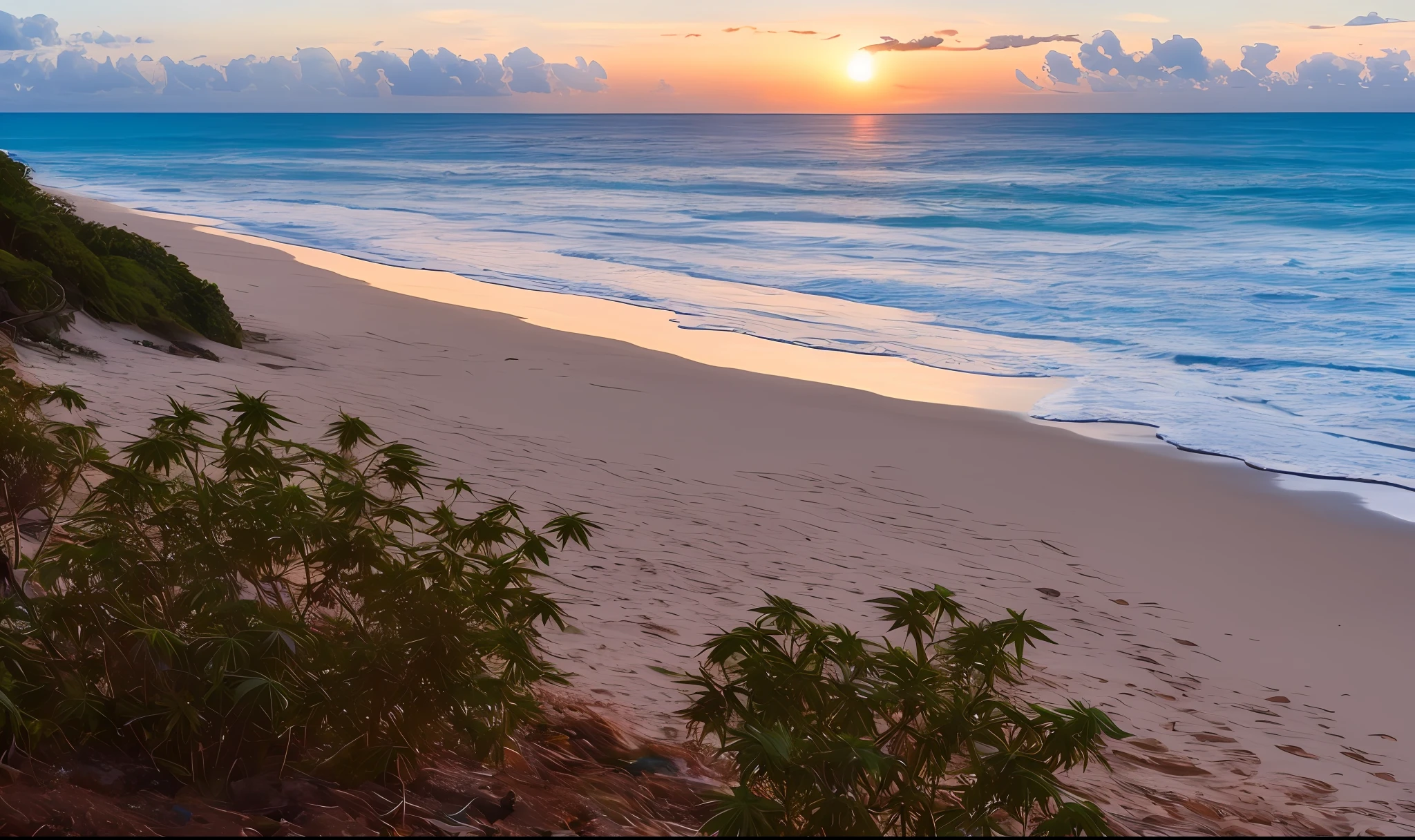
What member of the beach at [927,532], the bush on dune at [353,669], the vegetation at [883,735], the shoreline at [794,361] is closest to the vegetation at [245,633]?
the bush on dune at [353,669]

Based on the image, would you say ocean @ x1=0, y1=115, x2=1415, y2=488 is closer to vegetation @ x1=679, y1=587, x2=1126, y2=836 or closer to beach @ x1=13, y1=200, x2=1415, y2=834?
beach @ x1=13, y1=200, x2=1415, y2=834

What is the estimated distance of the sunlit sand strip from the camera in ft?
37.1

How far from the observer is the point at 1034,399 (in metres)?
11.2

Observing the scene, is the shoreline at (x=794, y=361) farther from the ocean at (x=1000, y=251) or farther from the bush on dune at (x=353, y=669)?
the bush on dune at (x=353, y=669)

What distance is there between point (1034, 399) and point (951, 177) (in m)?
48.0

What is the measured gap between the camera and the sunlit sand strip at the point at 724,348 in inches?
446

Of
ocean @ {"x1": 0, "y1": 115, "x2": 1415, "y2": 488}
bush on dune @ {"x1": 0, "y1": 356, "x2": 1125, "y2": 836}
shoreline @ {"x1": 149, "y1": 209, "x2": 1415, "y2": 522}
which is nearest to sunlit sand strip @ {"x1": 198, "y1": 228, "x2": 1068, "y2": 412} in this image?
shoreline @ {"x1": 149, "y1": 209, "x2": 1415, "y2": 522}

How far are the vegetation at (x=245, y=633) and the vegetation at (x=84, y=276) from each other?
4651 mm

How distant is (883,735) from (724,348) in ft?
35.6

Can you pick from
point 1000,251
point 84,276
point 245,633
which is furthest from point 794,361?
point 1000,251

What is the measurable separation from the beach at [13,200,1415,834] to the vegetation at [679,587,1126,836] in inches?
43.2

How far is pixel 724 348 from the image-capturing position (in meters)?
13.1

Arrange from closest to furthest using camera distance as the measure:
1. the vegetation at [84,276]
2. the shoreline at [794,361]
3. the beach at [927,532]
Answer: the beach at [927,532]
the vegetation at [84,276]
the shoreline at [794,361]

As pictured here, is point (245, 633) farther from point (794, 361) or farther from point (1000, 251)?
point (1000, 251)
